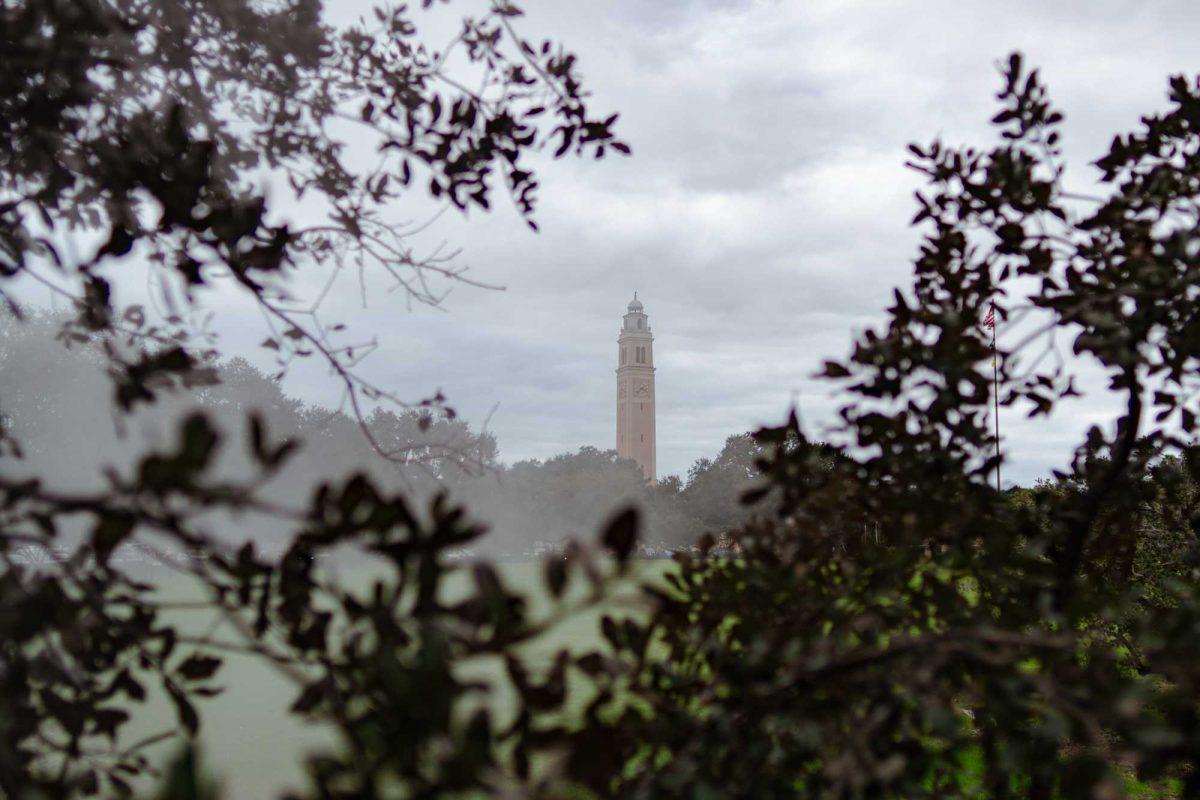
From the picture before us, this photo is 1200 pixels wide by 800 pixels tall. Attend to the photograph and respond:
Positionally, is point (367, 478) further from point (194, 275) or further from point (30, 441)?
point (30, 441)

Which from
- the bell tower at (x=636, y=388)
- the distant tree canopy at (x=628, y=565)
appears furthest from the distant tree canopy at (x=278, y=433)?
the bell tower at (x=636, y=388)

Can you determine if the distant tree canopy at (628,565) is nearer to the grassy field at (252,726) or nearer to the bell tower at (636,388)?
the grassy field at (252,726)

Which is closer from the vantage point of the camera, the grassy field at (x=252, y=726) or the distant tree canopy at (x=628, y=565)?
the distant tree canopy at (x=628, y=565)

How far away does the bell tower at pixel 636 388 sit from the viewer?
70812mm

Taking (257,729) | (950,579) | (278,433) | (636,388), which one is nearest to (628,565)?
(950,579)

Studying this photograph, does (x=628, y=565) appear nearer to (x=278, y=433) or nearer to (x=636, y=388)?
(x=278, y=433)

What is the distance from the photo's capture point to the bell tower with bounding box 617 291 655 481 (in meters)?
70.8

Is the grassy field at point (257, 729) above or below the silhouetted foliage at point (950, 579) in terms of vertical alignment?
below

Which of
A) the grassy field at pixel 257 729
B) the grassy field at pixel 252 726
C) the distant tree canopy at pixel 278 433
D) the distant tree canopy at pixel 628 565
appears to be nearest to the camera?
the distant tree canopy at pixel 628 565

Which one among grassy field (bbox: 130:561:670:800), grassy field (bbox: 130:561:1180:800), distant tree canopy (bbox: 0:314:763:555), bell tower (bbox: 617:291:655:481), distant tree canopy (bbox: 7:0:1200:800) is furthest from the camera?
bell tower (bbox: 617:291:655:481)

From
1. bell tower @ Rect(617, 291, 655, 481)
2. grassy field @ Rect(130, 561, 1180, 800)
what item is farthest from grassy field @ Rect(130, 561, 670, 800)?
bell tower @ Rect(617, 291, 655, 481)

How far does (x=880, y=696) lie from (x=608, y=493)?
38200mm

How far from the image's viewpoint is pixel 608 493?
39688mm

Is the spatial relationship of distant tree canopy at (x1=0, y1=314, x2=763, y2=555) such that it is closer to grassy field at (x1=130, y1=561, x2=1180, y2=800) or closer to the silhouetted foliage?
grassy field at (x1=130, y1=561, x2=1180, y2=800)
